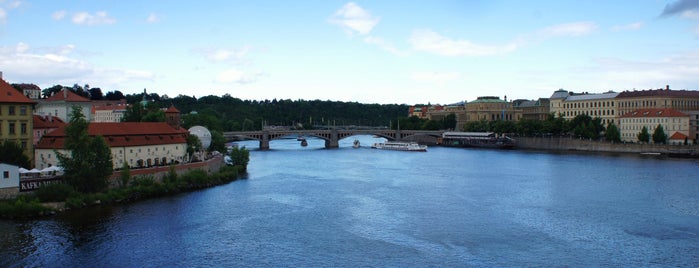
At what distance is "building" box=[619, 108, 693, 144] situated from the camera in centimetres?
7400

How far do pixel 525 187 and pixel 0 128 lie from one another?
100 ft

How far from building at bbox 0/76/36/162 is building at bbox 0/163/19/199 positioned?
17.2 feet

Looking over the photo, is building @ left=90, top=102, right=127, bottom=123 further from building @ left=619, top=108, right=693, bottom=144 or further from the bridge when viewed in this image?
building @ left=619, top=108, right=693, bottom=144

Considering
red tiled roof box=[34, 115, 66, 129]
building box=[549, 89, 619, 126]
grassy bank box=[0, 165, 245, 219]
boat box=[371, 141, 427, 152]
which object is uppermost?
building box=[549, 89, 619, 126]

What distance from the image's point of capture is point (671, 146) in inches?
2682

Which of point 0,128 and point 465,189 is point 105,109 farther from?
point 465,189

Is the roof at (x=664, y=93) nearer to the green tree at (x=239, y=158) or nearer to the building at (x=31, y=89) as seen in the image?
the green tree at (x=239, y=158)

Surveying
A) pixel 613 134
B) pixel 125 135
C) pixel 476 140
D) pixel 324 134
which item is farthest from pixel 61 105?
pixel 613 134

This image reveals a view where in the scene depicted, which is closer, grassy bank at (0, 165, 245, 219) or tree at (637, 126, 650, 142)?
grassy bank at (0, 165, 245, 219)

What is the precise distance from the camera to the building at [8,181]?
29.1 metres

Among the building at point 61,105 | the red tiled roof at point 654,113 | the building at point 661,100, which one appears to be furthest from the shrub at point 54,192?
the building at point 661,100

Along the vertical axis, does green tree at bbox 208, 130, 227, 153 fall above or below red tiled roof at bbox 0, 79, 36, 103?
below

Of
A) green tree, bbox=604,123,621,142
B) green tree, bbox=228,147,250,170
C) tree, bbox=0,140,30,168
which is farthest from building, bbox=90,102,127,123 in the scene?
green tree, bbox=604,123,621,142

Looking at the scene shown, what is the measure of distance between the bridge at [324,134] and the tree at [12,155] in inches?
1719
